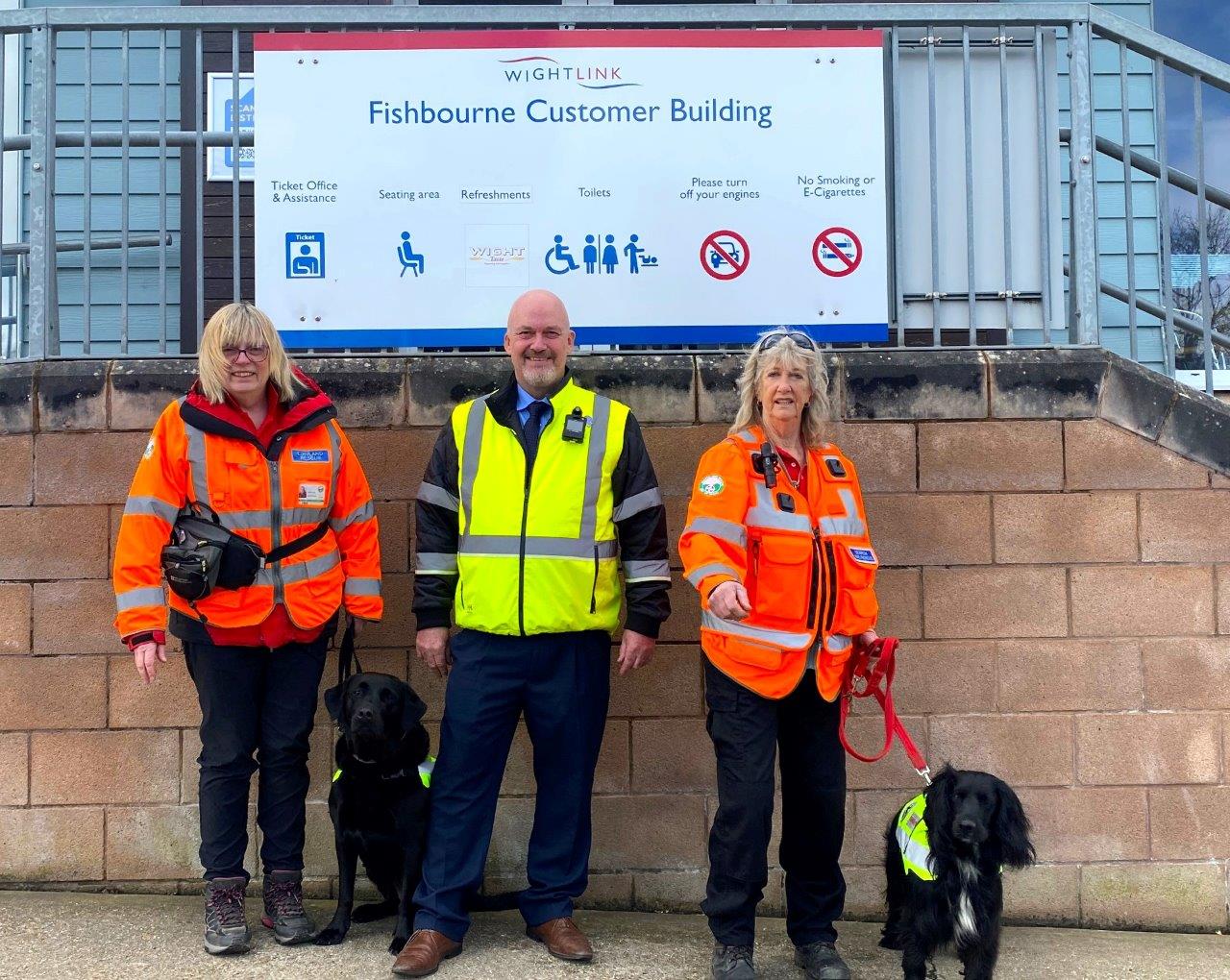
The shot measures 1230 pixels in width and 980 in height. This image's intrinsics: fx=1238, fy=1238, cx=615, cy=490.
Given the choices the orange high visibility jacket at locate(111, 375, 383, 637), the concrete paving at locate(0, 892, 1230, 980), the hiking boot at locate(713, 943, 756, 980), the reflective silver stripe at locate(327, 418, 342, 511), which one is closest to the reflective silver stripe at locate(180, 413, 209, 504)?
the orange high visibility jacket at locate(111, 375, 383, 637)

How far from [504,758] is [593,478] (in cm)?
92

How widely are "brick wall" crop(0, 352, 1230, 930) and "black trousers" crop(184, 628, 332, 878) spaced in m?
0.54

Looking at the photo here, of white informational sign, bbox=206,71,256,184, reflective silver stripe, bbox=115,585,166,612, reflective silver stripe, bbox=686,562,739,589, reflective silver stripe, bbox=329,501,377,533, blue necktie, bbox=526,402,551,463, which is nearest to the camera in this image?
reflective silver stripe, bbox=686,562,739,589

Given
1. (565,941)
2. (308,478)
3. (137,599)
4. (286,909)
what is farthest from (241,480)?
(565,941)

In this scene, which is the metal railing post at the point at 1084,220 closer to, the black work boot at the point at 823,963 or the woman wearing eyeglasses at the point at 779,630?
the woman wearing eyeglasses at the point at 779,630

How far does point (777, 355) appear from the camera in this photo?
3.59 m

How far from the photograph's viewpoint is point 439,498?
12.6ft

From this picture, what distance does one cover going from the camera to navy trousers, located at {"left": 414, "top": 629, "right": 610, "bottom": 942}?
375 centimetres

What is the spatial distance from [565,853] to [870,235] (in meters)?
2.39

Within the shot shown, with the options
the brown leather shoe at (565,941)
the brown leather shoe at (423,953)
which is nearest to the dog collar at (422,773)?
the brown leather shoe at (423,953)

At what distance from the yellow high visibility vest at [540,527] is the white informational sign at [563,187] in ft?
2.47

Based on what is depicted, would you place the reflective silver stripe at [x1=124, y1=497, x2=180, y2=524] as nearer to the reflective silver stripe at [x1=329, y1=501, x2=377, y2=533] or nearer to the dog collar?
the reflective silver stripe at [x1=329, y1=501, x2=377, y2=533]

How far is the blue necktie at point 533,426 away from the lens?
3.77 meters

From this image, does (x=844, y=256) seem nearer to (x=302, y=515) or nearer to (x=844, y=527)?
(x=844, y=527)
